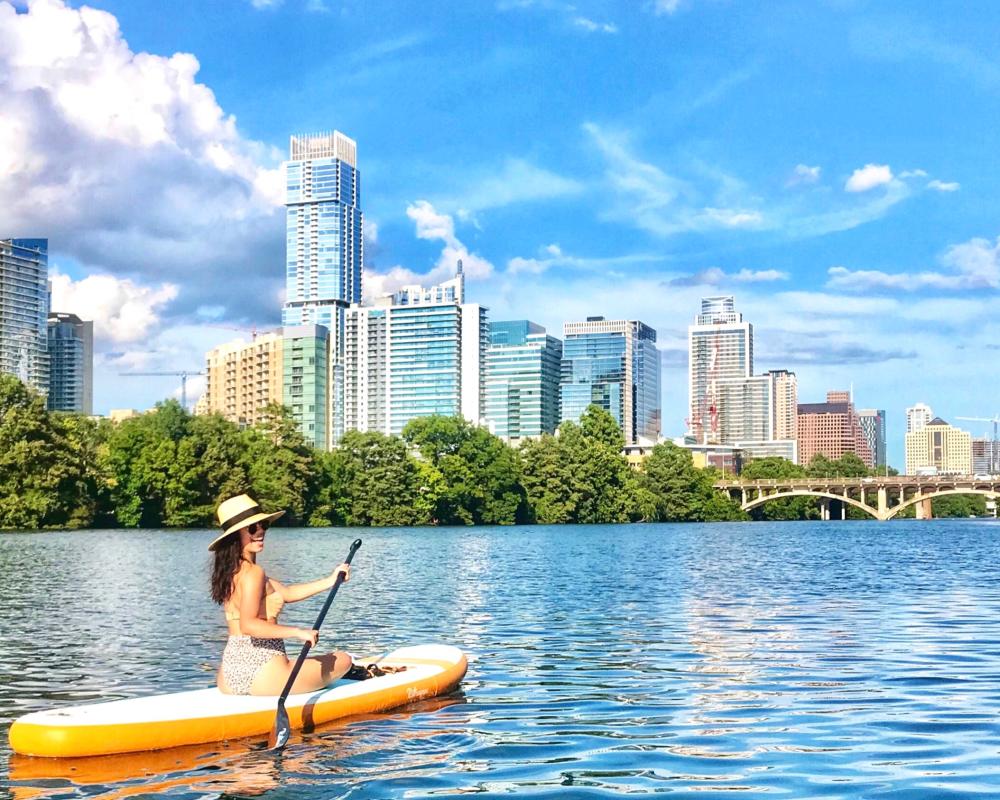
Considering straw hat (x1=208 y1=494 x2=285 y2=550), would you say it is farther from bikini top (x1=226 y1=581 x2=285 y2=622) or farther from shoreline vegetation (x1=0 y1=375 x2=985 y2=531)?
shoreline vegetation (x1=0 y1=375 x2=985 y2=531)

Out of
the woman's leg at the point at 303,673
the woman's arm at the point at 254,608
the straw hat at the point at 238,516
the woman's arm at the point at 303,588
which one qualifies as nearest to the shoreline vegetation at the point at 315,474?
the woman's leg at the point at 303,673

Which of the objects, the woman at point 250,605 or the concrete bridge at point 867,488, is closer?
the woman at point 250,605

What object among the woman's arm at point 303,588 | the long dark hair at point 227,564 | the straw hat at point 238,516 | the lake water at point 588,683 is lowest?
the lake water at point 588,683

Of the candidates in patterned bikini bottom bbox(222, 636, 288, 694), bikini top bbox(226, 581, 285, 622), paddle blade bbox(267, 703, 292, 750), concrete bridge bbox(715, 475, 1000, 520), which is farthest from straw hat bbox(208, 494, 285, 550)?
concrete bridge bbox(715, 475, 1000, 520)

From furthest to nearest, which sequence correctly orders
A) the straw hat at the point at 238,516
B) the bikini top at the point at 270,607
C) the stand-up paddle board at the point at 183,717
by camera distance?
the bikini top at the point at 270,607 < the straw hat at the point at 238,516 < the stand-up paddle board at the point at 183,717

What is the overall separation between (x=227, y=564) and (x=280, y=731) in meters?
1.79

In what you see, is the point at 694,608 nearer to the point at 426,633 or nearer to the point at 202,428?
the point at 426,633

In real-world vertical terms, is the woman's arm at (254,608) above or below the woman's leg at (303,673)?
above

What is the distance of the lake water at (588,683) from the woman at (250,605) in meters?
0.78

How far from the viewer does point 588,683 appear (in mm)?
16062

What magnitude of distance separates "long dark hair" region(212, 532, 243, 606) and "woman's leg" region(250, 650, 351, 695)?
3.03 feet

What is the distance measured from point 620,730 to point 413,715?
7.98 feet

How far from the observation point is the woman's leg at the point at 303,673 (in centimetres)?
1270

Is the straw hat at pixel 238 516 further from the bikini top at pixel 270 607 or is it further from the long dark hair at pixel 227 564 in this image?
the bikini top at pixel 270 607
